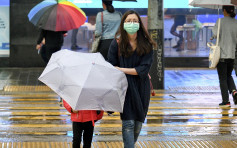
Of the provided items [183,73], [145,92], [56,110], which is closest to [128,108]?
[145,92]

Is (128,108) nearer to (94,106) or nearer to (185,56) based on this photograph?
(94,106)

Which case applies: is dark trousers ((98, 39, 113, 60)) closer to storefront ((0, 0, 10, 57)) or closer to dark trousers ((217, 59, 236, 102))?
dark trousers ((217, 59, 236, 102))

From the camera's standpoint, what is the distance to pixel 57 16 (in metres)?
10.5

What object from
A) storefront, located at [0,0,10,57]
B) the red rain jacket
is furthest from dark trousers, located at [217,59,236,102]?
storefront, located at [0,0,10,57]

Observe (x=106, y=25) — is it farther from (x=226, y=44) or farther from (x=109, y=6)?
(x=226, y=44)

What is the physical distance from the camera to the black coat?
558 centimetres

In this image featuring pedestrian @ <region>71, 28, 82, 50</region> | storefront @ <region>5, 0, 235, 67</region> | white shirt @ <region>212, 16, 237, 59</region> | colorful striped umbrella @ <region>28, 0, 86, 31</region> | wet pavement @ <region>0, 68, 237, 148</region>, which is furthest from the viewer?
pedestrian @ <region>71, 28, 82, 50</region>

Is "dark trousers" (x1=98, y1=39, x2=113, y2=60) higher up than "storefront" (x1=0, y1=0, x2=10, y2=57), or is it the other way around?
"dark trousers" (x1=98, y1=39, x2=113, y2=60)

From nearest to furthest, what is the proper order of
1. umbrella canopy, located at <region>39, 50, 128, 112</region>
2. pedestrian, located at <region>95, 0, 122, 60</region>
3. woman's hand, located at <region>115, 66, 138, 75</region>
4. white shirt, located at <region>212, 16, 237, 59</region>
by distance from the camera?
umbrella canopy, located at <region>39, 50, 128, 112</region>, woman's hand, located at <region>115, 66, 138, 75</region>, pedestrian, located at <region>95, 0, 122, 60</region>, white shirt, located at <region>212, 16, 237, 59</region>

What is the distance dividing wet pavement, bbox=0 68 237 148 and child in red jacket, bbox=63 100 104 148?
3.94 ft

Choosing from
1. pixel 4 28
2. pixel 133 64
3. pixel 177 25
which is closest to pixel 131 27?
pixel 133 64

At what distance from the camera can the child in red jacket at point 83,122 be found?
5535mm

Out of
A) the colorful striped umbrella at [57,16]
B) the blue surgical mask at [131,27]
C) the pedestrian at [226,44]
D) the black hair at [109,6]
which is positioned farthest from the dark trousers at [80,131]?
the pedestrian at [226,44]

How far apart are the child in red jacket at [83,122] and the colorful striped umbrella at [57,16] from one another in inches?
190
